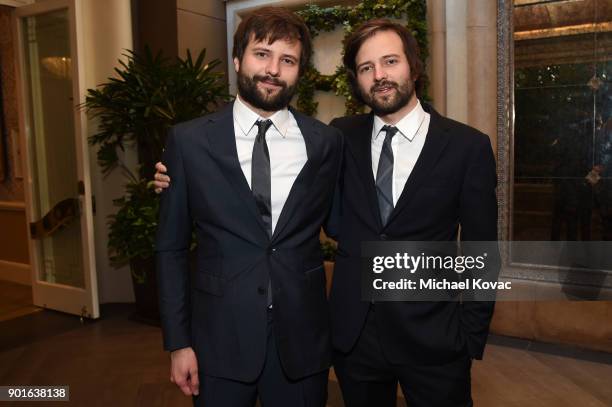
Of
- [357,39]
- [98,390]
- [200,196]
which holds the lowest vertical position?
[98,390]

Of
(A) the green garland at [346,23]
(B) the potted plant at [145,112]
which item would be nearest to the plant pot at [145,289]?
(B) the potted plant at [145,112]

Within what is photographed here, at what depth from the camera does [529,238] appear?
3.99m

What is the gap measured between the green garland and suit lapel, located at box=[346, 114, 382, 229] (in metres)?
2.11

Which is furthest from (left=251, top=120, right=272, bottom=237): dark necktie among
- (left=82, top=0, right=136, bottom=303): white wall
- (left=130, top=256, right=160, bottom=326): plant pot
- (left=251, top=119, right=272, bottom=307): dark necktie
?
(left=82, top=0, right=136, bottom=303): white wall

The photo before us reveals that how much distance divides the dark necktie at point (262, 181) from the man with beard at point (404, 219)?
32 centimetres

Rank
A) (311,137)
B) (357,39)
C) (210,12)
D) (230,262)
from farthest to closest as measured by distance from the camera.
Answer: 1. (210,12)
2. (357,39)
3. (311,137)
4. (230,262)

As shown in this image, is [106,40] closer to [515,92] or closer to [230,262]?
A: [515,92]

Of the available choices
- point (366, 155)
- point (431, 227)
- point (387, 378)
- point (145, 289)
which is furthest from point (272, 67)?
point (145, 289)

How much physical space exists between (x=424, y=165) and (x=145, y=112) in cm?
270

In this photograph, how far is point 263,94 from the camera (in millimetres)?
1530

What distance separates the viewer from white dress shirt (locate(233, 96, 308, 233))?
1.51 meters

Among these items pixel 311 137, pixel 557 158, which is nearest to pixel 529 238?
pixel 557 158

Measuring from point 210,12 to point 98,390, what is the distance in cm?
326

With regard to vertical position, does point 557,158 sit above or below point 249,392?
above
